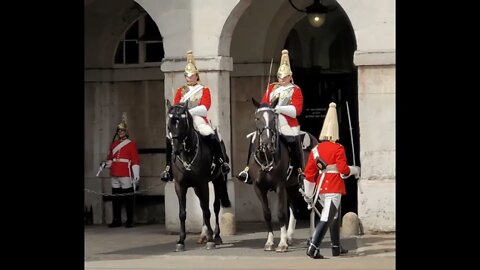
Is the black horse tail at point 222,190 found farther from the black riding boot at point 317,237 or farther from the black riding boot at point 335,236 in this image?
the black riding boot at point 317,237

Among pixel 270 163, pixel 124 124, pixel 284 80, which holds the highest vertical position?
pixel 284 80

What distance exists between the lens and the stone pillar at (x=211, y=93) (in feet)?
58.5

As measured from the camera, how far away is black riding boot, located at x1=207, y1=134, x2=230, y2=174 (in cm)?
1591

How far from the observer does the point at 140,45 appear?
2095 cm

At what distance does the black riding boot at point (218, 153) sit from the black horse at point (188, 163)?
0.27 feet

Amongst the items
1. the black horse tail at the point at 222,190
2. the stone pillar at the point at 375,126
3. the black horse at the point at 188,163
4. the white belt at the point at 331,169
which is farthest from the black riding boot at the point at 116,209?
the white belt at the point at 331,169

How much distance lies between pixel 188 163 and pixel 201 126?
664mm

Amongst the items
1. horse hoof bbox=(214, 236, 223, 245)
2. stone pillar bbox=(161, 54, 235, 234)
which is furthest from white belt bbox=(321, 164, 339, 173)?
stone pillar bbox=(161, 54, 235, 234)

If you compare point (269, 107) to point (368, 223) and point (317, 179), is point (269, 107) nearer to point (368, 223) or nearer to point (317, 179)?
point (317, 179)

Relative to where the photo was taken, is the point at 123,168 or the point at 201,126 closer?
the point at 201,126

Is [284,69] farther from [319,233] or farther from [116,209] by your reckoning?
[116,209]

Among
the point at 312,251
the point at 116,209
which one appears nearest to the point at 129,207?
the point at 116,209

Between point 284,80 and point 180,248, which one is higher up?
point 284,80

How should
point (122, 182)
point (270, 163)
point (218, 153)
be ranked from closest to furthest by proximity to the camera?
point (270, 163) < point (218, 153) < point (122, 182)
